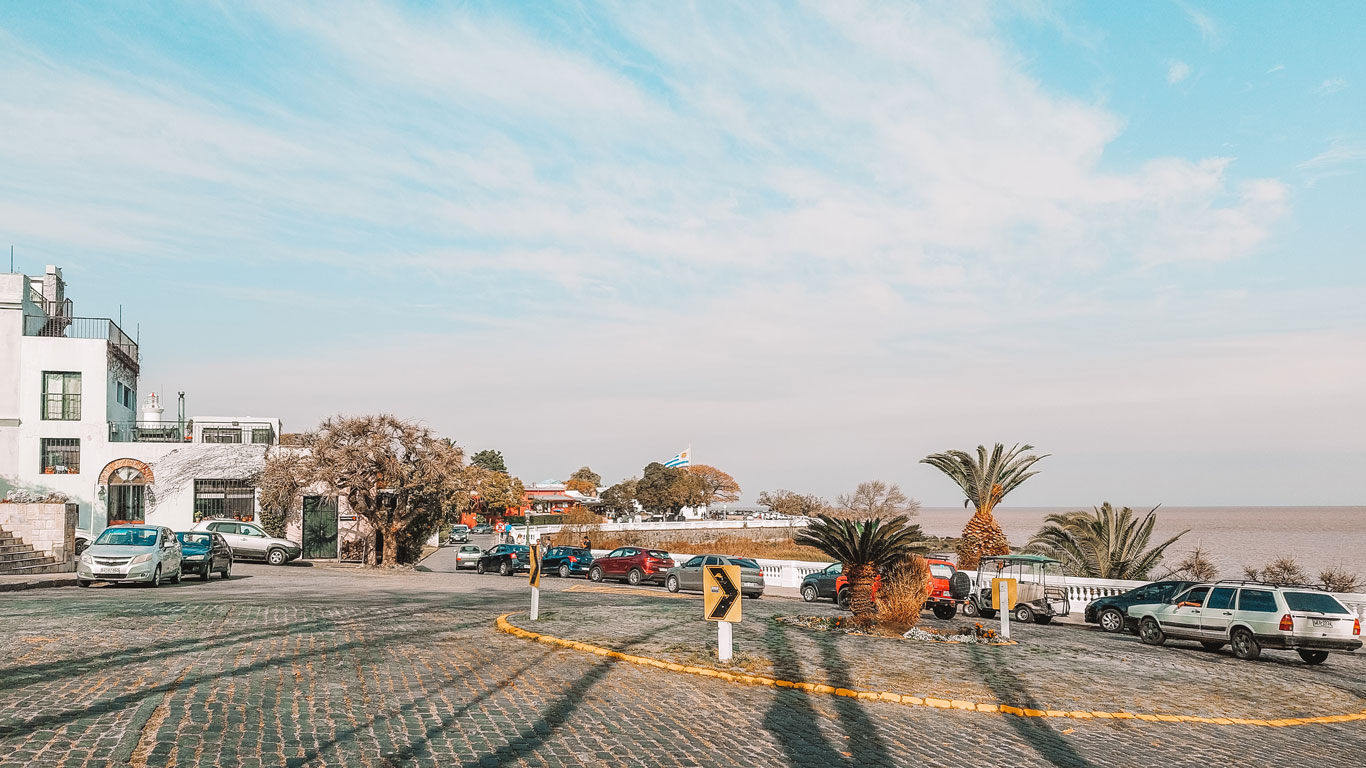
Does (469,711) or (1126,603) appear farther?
(1126,603)

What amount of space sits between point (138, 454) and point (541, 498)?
4164 inches

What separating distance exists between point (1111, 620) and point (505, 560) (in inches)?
1052

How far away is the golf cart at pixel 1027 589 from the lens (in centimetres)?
2592

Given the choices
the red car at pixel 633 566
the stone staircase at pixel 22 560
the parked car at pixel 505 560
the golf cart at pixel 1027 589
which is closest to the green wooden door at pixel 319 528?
the parked car at pixel 505 560

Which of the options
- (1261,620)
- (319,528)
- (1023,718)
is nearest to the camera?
(1023,718)

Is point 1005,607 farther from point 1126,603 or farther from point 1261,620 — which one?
point 1126,603

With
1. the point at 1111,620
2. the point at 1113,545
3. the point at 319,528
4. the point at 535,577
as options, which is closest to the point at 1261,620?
the point at 1111,620

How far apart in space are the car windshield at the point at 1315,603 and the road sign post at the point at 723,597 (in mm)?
11985

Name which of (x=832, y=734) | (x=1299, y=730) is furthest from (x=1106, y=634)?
(x=832, y=734)

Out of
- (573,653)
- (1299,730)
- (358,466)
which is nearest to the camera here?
(1299,730)

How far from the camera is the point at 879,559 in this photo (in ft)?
61.3

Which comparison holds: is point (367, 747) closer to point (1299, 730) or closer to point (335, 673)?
point (335, 673)

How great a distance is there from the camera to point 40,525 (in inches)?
1209

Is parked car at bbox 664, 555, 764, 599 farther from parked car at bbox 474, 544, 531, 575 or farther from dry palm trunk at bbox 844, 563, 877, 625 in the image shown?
dry palm trunk at bbox 844, 563, 877, 625
